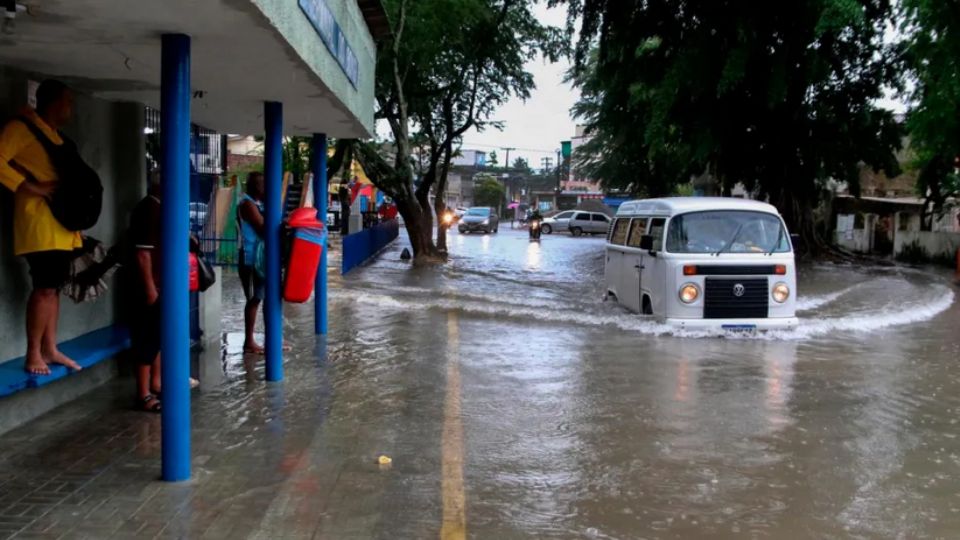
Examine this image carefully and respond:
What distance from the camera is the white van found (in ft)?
34.4

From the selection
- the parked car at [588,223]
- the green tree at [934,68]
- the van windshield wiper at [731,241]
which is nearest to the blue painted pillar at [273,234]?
the van windshield wiper at [731,241]

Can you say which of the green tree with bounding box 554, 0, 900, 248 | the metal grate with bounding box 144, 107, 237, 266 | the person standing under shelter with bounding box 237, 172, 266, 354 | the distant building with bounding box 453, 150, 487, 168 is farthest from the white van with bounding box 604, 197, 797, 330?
the distant building with bounding box 453, 150, 487, 168

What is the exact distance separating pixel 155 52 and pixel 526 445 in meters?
3.60

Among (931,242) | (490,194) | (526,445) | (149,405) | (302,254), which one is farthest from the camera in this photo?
(490,194)

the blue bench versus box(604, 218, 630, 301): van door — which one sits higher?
box(604, 218, 630, 301): van door

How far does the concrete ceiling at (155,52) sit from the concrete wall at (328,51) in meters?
0.07

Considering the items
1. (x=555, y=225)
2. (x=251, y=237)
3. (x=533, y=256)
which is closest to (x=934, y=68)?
(x=533, y=256)

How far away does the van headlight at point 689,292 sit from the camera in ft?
34.4

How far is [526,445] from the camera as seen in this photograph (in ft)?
19.0

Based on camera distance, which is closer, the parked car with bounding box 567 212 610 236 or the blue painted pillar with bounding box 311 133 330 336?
the blue painted pillar with bounding box 311 133 330 336

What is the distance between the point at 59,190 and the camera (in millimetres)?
5266

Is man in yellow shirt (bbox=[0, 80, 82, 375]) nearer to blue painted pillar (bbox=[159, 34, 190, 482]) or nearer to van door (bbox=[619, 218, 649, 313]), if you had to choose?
blue painted pillar (bbox=[159, 34, 190, 482])

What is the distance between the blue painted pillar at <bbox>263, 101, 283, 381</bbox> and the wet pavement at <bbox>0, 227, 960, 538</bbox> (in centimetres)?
34

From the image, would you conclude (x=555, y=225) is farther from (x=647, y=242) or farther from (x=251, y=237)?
(x=251, y=237)
